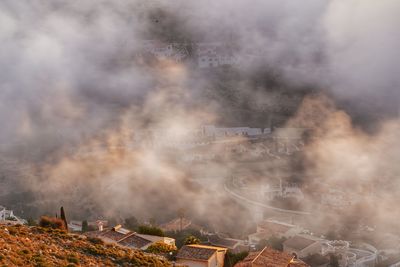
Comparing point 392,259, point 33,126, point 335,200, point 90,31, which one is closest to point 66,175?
point 33,126

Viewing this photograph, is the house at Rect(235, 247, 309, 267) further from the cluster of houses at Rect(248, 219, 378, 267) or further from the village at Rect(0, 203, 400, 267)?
the cluster of houses at Rect(248, 219, 378, 267)

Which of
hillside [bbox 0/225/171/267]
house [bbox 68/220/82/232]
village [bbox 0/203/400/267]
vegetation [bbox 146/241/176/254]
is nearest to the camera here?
hillside [bbox 0/225/171/267]

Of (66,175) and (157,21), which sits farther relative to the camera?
(157,21)

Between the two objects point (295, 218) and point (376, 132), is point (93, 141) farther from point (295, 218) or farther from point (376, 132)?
point (376, 132)

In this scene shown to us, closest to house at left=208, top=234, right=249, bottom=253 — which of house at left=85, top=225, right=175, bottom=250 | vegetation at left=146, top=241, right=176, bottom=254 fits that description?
house at left=85, top=225, right=175, bottom=250

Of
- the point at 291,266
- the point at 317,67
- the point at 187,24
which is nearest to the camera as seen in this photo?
the point at 291,266

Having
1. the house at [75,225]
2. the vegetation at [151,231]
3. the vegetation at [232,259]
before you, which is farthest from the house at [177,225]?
the vegetation at [232,259]
